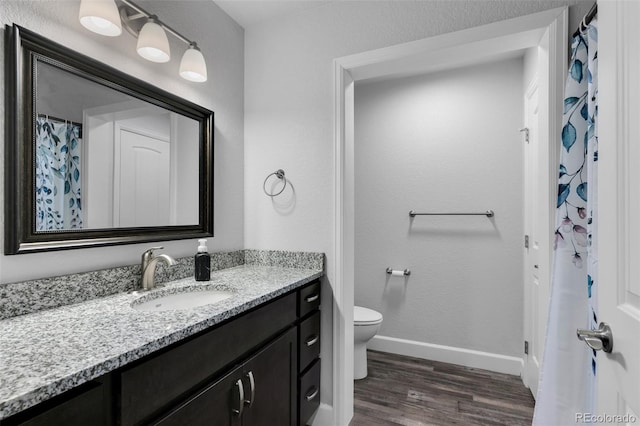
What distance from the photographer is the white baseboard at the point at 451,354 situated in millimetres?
2400

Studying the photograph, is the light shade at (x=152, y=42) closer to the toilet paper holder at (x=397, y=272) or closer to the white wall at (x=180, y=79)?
the white wall at (x=180, y=79)

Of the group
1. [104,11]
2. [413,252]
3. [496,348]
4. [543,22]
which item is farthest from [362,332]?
[104,11]

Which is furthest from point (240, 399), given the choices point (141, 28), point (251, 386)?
point (141, 28)

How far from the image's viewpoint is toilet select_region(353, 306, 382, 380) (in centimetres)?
224

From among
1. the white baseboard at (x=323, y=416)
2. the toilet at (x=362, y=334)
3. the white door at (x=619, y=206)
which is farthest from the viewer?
the toilet at (x=362, y=334)

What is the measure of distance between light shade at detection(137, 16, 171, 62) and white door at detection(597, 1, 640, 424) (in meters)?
1.51

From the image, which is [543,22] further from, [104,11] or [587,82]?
[104,11]

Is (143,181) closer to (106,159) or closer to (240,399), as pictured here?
(106,159)

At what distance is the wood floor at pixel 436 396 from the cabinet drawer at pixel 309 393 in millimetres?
316

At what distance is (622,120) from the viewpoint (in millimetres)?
674

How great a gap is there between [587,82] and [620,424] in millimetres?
1113

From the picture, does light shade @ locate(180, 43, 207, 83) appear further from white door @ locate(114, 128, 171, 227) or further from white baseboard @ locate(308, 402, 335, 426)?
white baseboard @ locate(308, 402, 335, 426)

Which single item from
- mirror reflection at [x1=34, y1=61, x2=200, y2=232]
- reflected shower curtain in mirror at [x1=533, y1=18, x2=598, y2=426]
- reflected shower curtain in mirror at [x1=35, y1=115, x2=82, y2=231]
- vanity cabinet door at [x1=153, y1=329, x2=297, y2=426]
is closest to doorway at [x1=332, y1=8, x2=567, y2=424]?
reflected shower curtain in mirror at [x1=533, y1=18, x2=598, y2=426]

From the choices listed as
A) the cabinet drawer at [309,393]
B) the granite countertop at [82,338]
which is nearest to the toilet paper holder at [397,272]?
the cabinet drawer at [309,393]
